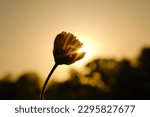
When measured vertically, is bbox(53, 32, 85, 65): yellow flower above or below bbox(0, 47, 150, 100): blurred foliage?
above

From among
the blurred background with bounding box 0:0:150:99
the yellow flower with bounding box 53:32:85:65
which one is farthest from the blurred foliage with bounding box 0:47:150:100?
the yellow flower with bounding box 53:32:85:65

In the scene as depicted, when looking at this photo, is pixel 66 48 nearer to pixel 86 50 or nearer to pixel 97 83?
pixel 86 50

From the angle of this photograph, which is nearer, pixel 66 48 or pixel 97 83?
pixel 66 48

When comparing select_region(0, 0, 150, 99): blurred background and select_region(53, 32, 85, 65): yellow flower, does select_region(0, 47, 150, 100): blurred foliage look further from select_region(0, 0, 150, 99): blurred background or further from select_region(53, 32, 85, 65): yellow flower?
select_region(53, 32, 85, 65): yellow flower

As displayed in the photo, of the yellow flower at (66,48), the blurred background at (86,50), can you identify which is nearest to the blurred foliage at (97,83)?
the blurred background at (86,50)

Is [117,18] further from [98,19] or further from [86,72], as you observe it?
[86,72]

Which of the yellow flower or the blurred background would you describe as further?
the blurred background

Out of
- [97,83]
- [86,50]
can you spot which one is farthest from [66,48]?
[97,83]
